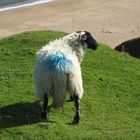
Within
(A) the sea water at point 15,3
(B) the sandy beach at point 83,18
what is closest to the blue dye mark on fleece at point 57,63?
(B) the sandy beach at point 83,18

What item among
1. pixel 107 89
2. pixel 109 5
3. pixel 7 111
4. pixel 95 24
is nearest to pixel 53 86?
pixel 7 111

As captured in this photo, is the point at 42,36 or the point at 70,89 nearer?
the point at 70,89

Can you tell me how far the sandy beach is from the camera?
24.5 metres

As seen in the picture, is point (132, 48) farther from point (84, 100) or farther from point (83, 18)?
point (83, 18)

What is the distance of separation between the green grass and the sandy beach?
7655mm

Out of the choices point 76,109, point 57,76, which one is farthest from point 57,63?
point 76,109

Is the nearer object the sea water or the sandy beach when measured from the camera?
the sandy beach

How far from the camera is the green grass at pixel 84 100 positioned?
10.5 m

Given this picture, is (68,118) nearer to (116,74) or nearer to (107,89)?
(107,89)

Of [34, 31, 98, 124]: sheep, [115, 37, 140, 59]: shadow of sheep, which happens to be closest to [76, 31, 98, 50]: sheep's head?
[34, 31, 98, 124]: sheep

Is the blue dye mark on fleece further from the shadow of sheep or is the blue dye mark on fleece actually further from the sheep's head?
the shadow of sheep

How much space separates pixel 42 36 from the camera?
1661cm

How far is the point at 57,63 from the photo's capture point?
10688 mm

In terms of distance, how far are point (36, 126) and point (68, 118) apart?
90cm
